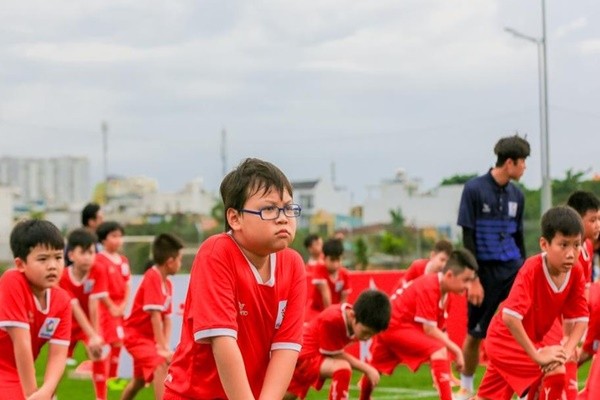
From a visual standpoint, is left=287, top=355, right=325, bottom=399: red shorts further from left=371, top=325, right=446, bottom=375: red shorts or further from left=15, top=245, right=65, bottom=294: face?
left=15, top=245, right=65, bottom=294: face

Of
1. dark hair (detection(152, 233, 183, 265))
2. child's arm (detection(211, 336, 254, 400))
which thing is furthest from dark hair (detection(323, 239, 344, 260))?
child's arm (detection(211, 336, 254, 400))

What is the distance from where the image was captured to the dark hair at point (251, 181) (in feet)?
15.8

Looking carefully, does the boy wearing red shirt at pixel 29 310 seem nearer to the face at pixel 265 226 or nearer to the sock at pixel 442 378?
the face at pixel 265 226

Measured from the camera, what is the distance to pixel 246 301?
491 cm

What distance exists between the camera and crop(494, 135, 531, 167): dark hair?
10.5 meters

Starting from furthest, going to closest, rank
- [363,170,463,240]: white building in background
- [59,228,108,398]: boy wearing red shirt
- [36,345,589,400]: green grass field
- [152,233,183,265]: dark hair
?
[363,170,463,240]: white building in background, [36,345,589,400]: green grass field, [59,228,108,398]: boy wearing red shirt, [152,233,183,265]: dark hair

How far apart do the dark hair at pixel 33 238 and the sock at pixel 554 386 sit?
3.35 metres

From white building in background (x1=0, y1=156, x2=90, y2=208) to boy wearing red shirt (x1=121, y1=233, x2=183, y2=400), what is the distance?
362ft

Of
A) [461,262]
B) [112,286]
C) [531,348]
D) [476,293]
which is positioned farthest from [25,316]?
[112,286]

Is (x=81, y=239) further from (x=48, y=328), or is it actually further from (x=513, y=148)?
(x=48, y=328)

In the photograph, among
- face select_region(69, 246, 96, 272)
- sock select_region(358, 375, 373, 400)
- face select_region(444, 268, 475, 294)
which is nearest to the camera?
sock select_region(358, 375, 373, 400)

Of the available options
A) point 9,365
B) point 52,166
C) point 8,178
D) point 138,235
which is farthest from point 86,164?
point 9,365

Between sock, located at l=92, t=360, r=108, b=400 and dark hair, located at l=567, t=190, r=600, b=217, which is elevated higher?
dark hair, located at l=567, t=190, r=600, b=217

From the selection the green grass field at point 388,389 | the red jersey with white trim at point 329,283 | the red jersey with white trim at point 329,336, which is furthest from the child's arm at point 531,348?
the red jersey with white trim at point 329,283
